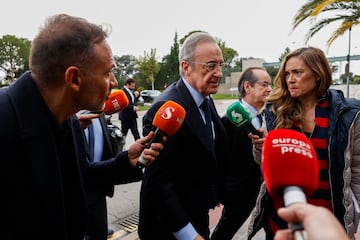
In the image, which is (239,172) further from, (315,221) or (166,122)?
(315,221)

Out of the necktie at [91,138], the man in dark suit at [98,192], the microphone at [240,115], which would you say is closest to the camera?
the microphone at [240,115]

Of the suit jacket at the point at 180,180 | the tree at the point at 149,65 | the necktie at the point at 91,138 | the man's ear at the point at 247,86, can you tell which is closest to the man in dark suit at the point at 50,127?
the suit jacket at the point at 180,180

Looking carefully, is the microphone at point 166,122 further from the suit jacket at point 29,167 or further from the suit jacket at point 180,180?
the suit jacket at point 29,167

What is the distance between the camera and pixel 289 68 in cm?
216

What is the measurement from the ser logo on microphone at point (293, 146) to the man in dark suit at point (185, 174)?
2.44 ft

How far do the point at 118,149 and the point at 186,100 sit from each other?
1468 mm

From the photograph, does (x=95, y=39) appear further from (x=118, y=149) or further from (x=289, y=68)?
(x=118, y=149)

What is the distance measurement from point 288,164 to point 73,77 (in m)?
0.97

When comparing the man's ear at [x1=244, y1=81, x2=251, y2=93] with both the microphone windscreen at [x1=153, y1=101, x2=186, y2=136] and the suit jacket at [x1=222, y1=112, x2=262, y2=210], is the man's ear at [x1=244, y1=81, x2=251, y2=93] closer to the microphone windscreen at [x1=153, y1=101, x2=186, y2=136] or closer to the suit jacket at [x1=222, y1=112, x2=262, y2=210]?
the suit jacket at [x1=222, y1=112, x2=262, y2=210]

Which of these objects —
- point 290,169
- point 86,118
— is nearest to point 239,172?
point 86,118

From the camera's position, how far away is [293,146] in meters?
1.09

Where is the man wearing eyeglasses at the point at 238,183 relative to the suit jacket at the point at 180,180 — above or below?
below

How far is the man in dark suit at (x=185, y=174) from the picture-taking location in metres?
1.75

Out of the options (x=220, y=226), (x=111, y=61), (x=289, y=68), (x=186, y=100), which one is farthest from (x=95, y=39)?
(x=220, y=226)
